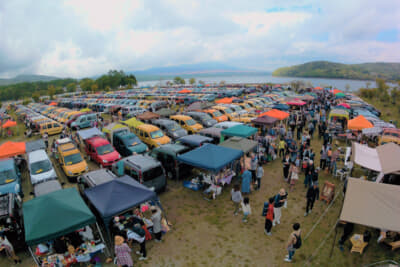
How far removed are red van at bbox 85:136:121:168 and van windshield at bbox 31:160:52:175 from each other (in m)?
2.42

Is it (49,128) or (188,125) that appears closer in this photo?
(188,125)

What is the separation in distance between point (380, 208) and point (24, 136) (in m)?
28.5

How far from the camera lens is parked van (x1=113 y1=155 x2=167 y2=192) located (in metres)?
8.51

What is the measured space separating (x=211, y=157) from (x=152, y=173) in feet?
8.70

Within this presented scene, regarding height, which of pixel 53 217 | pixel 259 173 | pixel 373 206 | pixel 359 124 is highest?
pixel 359 124

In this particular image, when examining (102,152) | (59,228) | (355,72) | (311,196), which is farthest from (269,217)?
(355,72)

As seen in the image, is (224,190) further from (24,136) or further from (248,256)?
(24,136)

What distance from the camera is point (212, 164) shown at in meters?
8.34

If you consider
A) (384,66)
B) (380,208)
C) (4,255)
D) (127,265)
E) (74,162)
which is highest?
(384,66)

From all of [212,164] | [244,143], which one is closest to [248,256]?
[212,164]

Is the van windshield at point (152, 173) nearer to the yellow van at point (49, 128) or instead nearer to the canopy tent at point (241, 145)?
the canopy tent at point (241, 145)

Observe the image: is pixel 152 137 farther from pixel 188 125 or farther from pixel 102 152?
pixel 188 125

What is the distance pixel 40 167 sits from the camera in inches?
404

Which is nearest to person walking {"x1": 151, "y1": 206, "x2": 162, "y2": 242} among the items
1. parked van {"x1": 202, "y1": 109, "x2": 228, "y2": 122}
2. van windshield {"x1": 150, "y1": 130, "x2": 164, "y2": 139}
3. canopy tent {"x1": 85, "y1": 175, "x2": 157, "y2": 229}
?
canopy tent {"x1": 85, "y1": 175, "x2": 157, "y2": 229}
